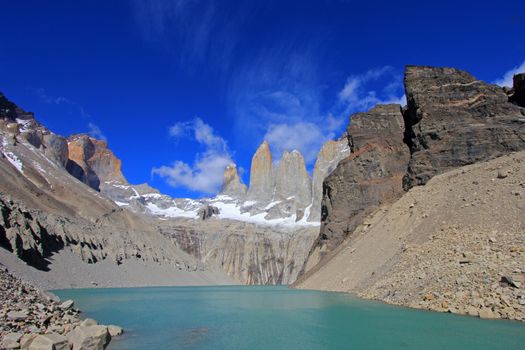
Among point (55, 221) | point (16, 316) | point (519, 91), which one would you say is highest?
point (519, 91)

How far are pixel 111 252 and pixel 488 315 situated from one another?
238ft

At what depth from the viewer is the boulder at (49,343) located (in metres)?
12.2

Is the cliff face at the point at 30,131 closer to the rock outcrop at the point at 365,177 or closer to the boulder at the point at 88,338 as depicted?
the rock outcrop at the point at 365,177

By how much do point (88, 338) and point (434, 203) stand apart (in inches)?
1278

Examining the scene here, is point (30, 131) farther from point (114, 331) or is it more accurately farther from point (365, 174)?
point (114, 331)

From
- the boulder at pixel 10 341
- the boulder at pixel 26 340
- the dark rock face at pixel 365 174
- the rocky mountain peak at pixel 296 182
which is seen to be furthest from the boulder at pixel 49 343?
the rocky mountain peak at pixel 296 182

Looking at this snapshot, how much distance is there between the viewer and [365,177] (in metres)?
63.4

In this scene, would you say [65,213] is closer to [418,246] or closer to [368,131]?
[368,131]

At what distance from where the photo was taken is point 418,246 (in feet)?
108

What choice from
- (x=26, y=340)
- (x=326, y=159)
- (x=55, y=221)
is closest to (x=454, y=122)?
(x=26, y=340)

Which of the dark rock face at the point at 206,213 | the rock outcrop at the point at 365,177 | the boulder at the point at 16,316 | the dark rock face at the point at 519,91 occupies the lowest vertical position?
the boulder at the point at 16,316

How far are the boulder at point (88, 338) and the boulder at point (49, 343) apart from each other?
23.4 inches

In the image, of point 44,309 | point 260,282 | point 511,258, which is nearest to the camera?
point 44,309

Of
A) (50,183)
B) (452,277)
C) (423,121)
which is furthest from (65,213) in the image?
(452,277)
